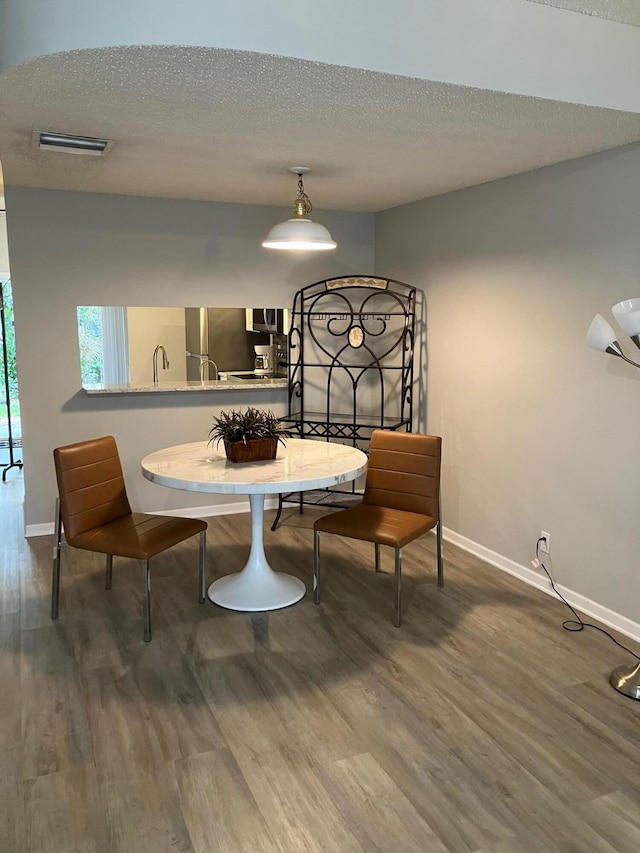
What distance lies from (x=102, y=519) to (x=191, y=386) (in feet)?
5.19

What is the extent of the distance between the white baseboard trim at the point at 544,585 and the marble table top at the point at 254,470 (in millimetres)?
1127

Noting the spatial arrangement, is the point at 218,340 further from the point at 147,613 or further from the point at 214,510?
the point at 147,613

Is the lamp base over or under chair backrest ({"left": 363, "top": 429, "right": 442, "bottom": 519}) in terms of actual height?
under

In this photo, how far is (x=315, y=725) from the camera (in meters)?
2.44

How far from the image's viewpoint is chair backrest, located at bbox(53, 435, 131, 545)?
3094 millimetres

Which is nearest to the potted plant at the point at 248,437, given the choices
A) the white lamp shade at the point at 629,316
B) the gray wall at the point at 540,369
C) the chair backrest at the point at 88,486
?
the chair backrest at the point at 88,486

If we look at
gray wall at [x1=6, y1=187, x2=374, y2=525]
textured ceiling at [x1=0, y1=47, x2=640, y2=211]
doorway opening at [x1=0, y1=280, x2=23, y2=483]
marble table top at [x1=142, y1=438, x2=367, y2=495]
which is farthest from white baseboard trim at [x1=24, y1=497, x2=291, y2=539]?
textured ceiling at [x1=0, y1=47, x2=640, y2=211]

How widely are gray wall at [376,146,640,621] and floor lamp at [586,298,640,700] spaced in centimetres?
41

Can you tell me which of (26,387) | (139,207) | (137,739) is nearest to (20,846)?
(137,739)

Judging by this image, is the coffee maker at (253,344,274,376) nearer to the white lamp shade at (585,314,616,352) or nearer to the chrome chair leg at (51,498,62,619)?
the chrome chair leg at (51,498,62,619)

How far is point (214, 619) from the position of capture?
3240 mm

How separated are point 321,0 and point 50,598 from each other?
293 centimetres

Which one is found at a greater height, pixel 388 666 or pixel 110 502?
pixel 110 502

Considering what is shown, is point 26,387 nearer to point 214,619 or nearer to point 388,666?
point 214,619
